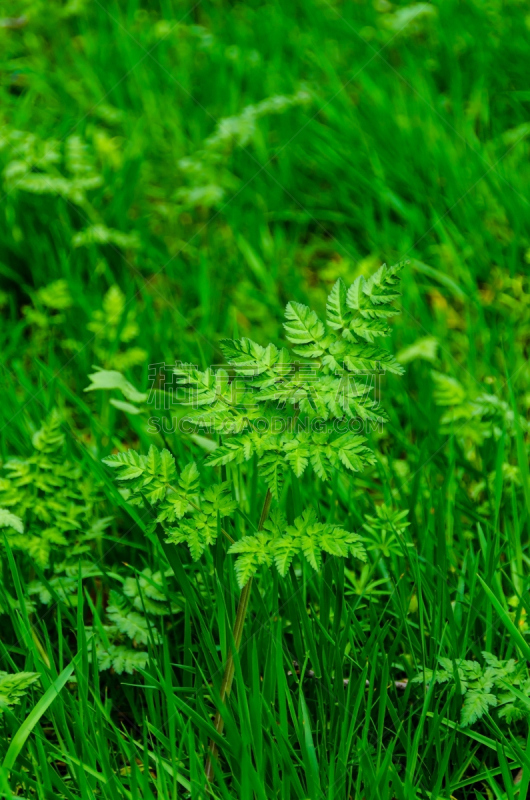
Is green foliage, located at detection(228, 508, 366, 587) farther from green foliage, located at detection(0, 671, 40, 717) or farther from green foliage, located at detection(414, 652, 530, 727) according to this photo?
green foliage, located at detection(0, 671, 40, 717)

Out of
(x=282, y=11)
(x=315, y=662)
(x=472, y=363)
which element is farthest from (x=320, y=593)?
(x=282, y=11)

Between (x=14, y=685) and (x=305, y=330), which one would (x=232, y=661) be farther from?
(x=305, y=330)

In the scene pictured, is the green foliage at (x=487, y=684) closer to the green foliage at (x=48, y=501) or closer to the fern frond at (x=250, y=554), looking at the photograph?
the fern frond at (x=250, y=554)

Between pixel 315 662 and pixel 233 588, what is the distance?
260mm

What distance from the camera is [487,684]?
154 cm

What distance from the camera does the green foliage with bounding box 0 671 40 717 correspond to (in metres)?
1.46

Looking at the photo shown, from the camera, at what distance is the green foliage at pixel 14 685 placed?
1.46 meters

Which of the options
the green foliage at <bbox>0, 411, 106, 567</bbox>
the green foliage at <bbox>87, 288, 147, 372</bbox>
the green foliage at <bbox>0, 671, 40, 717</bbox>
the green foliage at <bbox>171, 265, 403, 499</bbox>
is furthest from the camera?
the green foliage at <bbox>87, 288, 147, 372</bbox>

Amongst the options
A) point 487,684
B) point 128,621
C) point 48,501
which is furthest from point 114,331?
point 487,684

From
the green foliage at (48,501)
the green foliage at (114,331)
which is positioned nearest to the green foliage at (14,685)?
the green foliage at (48,501)

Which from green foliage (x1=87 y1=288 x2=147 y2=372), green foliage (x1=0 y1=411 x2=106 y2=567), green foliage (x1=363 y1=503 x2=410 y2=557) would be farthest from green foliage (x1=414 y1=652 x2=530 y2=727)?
green foliage (x1=87 y1=288 x2=147 y2=372)

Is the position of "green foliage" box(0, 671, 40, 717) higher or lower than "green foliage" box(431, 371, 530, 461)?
lower

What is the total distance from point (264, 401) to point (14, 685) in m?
0.75

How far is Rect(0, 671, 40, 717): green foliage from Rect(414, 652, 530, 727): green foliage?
31.1 inches
